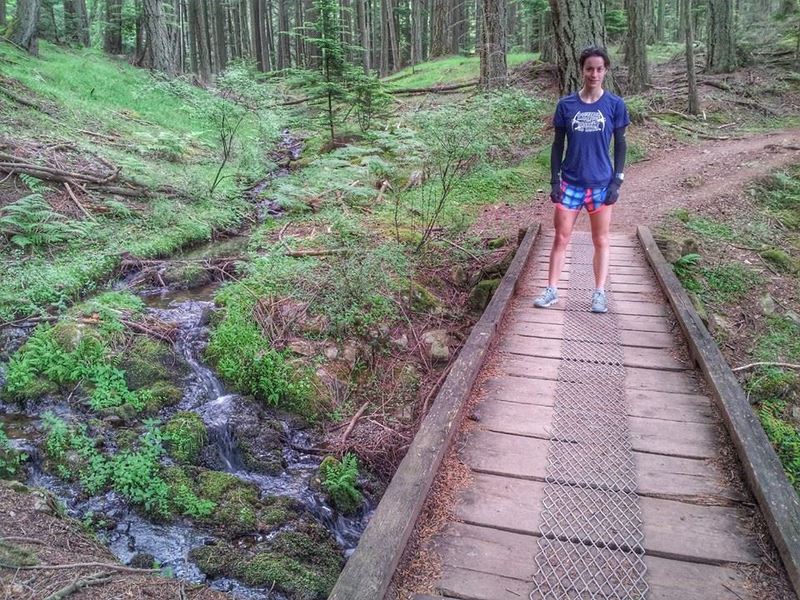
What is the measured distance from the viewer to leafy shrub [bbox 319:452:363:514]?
4695 millimetres

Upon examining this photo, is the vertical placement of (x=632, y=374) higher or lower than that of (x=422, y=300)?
lower

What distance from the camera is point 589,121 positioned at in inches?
181

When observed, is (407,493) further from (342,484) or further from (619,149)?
(619,149)

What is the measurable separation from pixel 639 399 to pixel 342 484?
2473 mm

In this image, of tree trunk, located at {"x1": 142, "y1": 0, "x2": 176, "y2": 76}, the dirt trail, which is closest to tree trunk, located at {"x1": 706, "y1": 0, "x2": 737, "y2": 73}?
the dirt trail

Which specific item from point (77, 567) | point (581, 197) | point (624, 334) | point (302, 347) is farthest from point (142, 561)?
point (581, 197)

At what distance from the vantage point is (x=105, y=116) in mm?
13688

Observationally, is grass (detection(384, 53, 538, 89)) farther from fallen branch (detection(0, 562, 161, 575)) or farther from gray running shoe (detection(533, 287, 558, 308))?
fallen branch (detection(0, 562, 161, 575))

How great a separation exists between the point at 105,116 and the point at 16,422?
438 inches

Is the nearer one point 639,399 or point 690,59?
point 639,399

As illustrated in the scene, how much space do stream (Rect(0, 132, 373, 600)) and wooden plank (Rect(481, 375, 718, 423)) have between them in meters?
1.65

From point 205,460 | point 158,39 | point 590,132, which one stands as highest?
point 158,39

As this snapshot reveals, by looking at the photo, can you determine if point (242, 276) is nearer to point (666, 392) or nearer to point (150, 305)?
point (150, 305)

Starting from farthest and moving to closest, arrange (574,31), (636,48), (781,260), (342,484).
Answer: (636,48)
(574,31)
(781,260)
(342,484)
